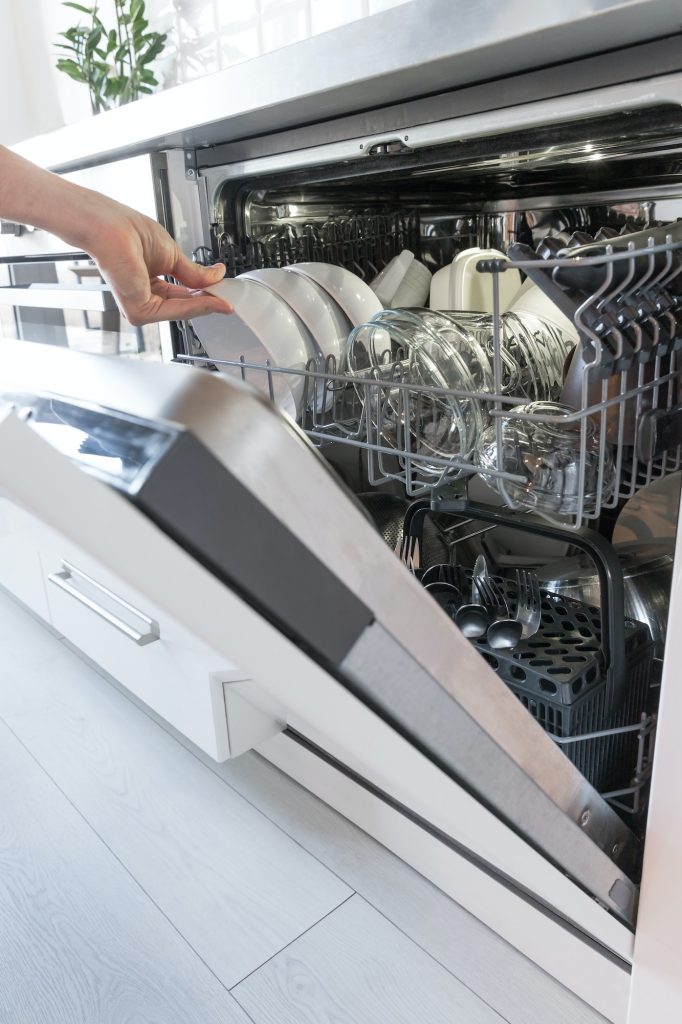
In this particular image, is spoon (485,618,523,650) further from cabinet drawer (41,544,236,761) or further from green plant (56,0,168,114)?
green plant (56,0,168,114)

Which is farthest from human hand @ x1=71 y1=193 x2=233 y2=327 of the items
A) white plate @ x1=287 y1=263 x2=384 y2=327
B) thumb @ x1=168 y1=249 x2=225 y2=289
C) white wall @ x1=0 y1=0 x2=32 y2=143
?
white wall @ x1=0 y1=0 x2=32 y2=143

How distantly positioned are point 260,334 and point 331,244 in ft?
1.21

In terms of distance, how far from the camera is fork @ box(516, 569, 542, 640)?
2.62 ft

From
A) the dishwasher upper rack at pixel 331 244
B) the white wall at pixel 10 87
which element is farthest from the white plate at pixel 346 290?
the white wall at pixel 10 87

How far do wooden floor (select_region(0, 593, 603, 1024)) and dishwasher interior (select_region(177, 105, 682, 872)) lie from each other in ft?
0.98

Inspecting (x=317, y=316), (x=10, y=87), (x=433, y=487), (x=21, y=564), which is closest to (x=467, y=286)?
(x=317, y=316)

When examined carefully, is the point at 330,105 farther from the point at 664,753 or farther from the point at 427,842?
the point at 427,842

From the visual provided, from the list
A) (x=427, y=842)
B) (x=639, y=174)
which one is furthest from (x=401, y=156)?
(x=427, y=842)

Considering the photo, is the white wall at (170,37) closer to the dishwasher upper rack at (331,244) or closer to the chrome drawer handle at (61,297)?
the dishwasher upper rack at (331,244)

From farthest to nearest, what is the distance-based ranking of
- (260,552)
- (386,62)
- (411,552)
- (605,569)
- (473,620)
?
(411,552) < (473,620) < (605,569) < (386,62) < (260,552)

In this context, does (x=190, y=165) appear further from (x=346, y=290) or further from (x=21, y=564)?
(x=21, y=564)

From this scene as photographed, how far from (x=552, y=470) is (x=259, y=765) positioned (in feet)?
2.61

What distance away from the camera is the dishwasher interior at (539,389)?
55cm

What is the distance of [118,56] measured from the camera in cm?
188
